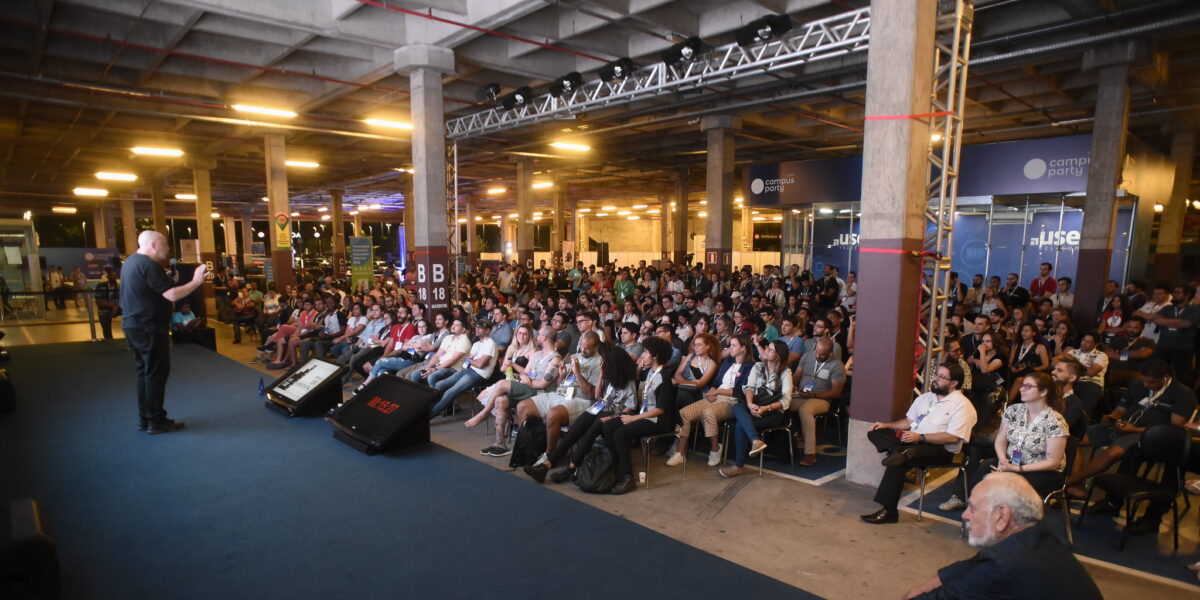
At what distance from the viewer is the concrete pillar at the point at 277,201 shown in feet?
48.8

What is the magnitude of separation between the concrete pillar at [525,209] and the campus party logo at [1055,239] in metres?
13.6

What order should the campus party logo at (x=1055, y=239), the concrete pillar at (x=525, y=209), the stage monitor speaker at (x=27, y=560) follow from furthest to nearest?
the concrete pillar at (x=525, y=209)
the campus party logo at (x=1055, y=239)
the stage monitor speaker at (x=27, y=560)

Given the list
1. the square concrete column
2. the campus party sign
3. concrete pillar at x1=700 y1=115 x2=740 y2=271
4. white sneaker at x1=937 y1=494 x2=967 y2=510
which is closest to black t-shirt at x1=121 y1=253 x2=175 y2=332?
white sneaker at x1=937 y1=494 x2=967 y2=510

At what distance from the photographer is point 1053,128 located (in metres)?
15.2

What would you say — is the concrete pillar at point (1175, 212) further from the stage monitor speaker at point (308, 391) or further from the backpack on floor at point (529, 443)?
the stage monitor speaker at point (308, 391)

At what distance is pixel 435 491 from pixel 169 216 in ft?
148

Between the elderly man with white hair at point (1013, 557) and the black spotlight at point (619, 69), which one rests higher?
the black spotlight at point (619, 69)

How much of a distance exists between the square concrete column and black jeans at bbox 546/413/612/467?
9525 mm

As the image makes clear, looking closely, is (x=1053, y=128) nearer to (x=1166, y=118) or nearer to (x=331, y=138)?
(x=1166, y=118)

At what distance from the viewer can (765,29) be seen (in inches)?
292

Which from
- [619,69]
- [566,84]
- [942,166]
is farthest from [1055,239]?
[566,84]

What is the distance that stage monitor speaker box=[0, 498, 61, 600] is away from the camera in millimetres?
2285

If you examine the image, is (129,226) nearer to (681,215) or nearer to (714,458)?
(681,215)

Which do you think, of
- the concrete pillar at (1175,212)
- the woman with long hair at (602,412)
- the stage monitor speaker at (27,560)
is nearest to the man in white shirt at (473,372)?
the woman with long hair at (602,412)
